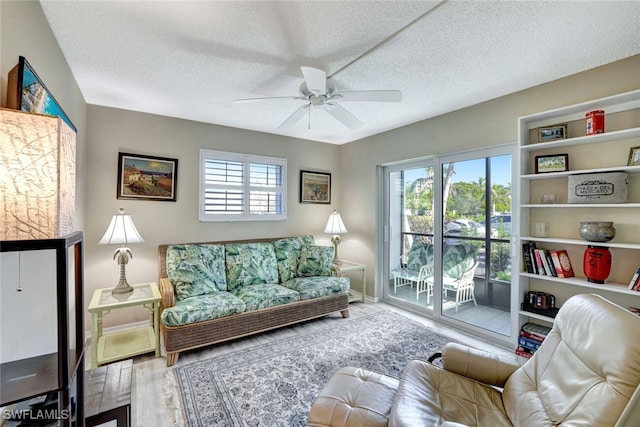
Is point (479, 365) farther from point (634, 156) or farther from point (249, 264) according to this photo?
point (249, 264)

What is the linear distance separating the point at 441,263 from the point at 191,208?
326cm

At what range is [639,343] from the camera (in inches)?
39.4

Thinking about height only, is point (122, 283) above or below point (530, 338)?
above

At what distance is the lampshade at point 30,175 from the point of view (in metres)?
0.83

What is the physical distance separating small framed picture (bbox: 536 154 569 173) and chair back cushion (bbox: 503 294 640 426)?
1484mm

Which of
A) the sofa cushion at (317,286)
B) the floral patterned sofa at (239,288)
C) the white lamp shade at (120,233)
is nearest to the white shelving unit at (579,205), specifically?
the sofa cushion at (317,286)

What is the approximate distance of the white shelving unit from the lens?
2.12 m

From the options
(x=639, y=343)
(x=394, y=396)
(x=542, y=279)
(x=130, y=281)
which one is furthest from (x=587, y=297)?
(x=130, y=281)

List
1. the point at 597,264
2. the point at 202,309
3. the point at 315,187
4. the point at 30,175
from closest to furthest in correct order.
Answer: the point at 30,175 → the point at 597,264 → the point at 202,309 → the point at 315,187

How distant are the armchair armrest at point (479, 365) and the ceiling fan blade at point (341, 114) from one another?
2.01m

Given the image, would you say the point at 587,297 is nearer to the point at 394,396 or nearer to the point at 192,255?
the point at 394,396

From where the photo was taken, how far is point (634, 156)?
2.03 meters

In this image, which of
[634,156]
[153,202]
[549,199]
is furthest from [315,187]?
[634,156]

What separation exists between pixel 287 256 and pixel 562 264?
116 inches
